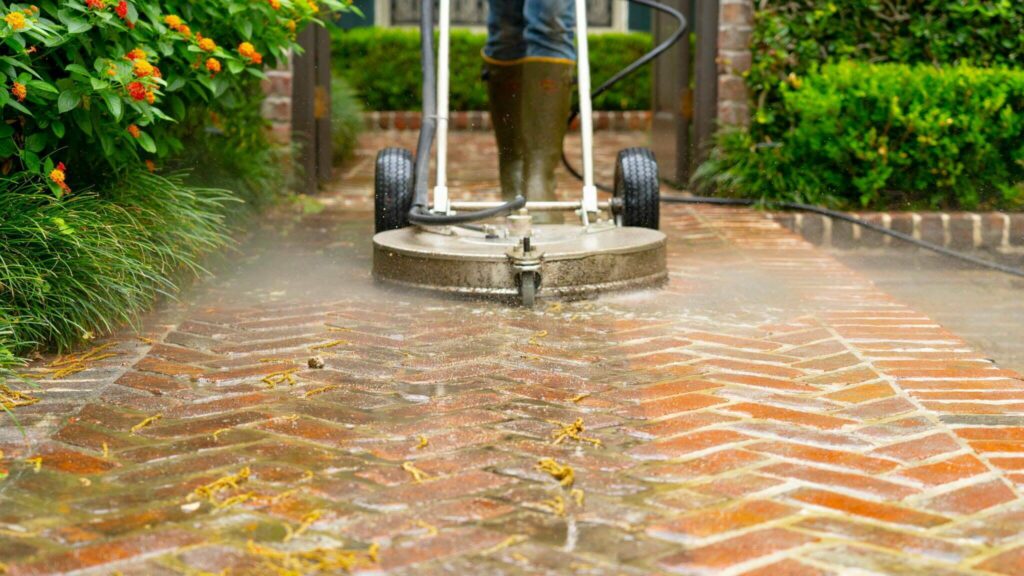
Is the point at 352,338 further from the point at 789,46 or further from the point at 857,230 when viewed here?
the point at 789,46

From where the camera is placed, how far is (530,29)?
15.5 feet

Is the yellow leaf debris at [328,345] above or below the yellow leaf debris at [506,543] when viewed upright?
above

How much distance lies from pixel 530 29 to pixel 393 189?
29.2 inches

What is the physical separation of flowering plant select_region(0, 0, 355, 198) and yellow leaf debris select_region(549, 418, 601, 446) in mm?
1405

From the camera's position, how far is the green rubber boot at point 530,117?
4812 mm

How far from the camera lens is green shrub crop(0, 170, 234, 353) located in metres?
3.25

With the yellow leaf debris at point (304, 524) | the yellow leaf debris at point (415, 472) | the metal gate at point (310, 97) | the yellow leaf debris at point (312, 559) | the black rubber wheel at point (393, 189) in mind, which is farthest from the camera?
the metal gate at point (310, 97)

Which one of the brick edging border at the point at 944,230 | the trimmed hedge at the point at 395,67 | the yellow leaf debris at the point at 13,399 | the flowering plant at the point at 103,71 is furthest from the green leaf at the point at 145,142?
the trimmed hedge at the point at 395,67

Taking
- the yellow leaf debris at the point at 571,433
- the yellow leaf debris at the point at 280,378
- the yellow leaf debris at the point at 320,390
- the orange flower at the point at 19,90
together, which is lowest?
the yellow leaf debris at the point at 571,433

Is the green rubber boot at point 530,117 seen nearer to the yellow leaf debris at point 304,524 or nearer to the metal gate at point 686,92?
the metal gate at point 686,92

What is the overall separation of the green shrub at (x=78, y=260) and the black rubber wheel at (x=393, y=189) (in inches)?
28.9

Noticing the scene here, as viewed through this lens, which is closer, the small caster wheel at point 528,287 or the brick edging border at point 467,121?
the small caster wheel at point 528,287

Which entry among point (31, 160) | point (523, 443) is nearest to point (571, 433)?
point (523, 443)

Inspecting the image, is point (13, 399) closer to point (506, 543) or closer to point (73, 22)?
point (73, 22)
